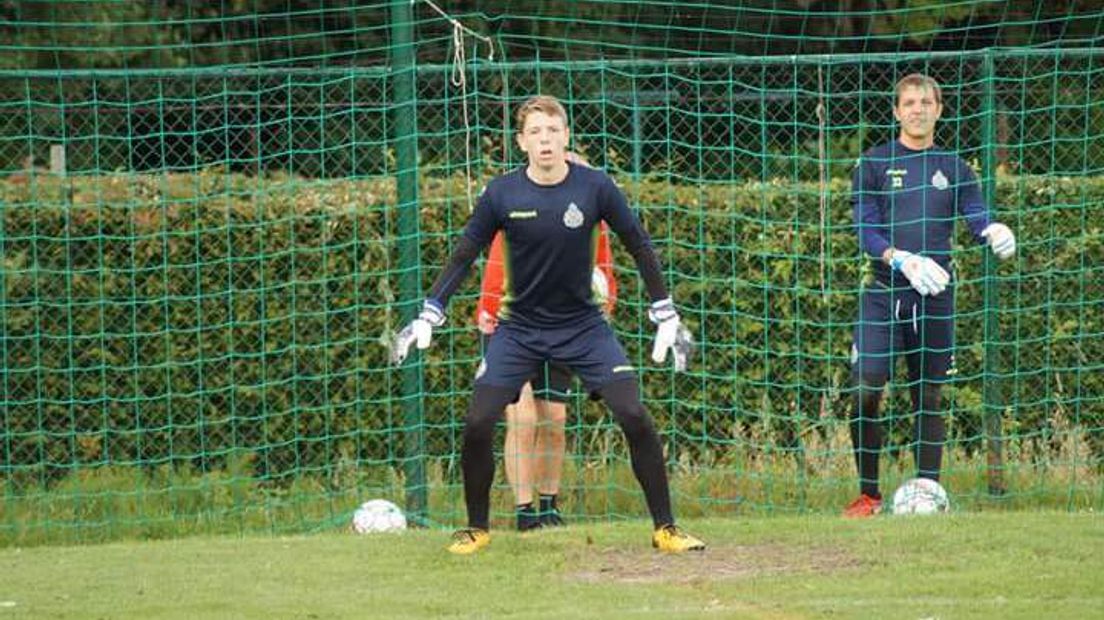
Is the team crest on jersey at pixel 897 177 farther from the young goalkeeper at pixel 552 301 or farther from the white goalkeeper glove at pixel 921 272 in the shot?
the young goalkeeper at pixel 552 301

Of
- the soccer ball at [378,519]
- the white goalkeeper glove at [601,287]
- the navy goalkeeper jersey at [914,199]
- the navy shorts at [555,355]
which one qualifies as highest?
the navy goalkeeper jersey at [914,199]

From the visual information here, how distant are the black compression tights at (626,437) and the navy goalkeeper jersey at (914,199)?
1.89 m

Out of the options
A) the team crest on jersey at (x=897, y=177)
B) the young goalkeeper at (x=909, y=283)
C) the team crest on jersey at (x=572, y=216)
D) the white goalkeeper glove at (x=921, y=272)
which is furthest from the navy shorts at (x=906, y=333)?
the team crest on jersey at (x=572, y=216)

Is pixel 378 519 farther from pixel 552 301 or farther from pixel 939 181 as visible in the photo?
pixel 939 181

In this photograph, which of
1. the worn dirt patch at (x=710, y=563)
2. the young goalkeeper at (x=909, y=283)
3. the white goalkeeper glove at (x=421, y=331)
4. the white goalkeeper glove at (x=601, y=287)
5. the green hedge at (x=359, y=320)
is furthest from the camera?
the green hedge at (x=359, y=320)

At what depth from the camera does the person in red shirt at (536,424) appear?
9898 mm

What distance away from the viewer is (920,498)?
32.7 feet

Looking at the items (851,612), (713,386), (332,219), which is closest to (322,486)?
(332,219)

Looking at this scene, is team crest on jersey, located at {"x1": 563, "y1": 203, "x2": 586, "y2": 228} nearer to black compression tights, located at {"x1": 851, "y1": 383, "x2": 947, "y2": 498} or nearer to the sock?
the sock

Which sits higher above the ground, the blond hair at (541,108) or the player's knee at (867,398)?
the blond hair at (541,108)

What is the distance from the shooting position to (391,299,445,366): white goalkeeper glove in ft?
28.9

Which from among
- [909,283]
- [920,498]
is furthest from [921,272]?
[920,498]

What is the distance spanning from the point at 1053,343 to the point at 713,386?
1.85 meters

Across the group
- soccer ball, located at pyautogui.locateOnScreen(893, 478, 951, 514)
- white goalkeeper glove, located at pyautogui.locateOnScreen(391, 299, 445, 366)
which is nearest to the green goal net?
soccer ball, located at pyautogui.locateOnScreen(893, 478, 951, 514)
